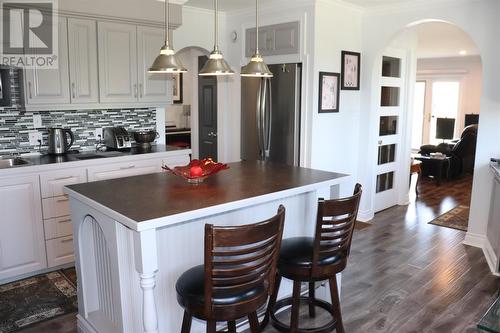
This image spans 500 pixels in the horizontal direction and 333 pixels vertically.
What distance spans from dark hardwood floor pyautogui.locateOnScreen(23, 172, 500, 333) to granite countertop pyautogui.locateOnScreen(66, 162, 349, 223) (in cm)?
100

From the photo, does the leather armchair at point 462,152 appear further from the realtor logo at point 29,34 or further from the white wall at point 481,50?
the realtor logo at point 29,34

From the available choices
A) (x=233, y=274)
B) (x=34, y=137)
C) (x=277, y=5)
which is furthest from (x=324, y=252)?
(x=277, y=5)

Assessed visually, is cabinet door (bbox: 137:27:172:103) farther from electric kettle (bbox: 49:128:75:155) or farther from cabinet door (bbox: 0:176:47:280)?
cabinet door (bbox: 0:176:47:280)

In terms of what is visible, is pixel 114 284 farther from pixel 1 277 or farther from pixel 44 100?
pixel 44 100

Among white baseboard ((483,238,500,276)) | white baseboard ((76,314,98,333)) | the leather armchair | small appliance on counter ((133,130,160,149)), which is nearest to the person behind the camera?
white baseboard ((76,314,98,333))

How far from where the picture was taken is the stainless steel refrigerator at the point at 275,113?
478 cm

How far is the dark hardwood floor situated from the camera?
2.99m

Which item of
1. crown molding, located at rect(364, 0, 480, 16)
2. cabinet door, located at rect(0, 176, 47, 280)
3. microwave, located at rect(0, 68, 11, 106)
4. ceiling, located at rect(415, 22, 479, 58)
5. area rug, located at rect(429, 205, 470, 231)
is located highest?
ceiling, located at rect(415, 22, 479, 58)

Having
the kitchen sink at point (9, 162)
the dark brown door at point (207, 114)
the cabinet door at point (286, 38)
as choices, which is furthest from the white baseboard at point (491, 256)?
the kitchen sink at point (9, 162)

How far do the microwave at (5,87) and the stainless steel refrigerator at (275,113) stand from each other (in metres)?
2.54

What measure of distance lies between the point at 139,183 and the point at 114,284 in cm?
67

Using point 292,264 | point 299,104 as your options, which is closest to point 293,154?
point 299,104

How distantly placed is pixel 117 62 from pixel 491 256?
4.04 metres

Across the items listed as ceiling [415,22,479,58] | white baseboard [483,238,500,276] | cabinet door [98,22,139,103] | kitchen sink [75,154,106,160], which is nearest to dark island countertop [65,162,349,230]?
kitchen sink [75,154,106,160]
